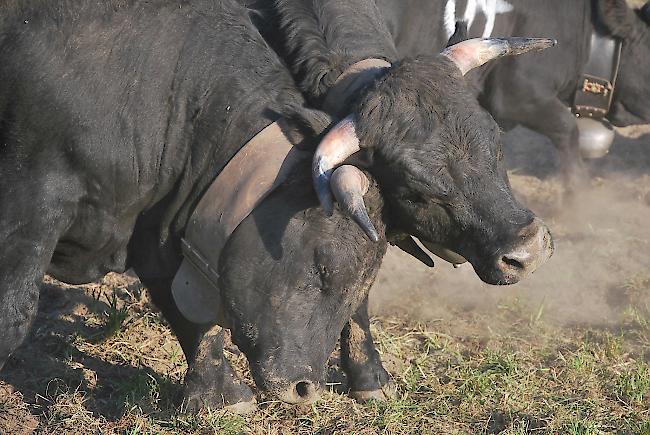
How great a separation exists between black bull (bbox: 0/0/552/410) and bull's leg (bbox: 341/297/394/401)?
3.48ft

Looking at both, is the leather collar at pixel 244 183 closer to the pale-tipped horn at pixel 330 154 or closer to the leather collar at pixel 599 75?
the pale-tipped horn at pixel 330 154

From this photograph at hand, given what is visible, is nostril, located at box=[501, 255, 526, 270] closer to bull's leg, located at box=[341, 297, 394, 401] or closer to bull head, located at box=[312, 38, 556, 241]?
bull head, located at box=[312, 38, 556, 241]

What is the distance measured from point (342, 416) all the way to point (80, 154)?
173cm

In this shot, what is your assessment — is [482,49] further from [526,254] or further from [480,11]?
[480,11]

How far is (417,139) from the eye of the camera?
3.30 m

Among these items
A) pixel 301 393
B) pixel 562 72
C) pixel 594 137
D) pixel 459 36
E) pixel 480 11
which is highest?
pixel 459 36

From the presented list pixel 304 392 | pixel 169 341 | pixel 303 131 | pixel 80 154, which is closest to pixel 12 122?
pixel 80 154

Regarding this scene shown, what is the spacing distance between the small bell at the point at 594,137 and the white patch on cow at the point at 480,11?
162 cm

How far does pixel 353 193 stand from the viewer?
3184 mm

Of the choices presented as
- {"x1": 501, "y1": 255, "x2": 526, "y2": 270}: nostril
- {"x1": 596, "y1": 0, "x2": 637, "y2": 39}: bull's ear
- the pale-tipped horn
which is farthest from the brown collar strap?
{"x1": 596, "y1": 0, "x2": 637, "y2": 39}: bull's ear

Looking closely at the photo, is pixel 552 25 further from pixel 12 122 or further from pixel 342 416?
pixel 12 122

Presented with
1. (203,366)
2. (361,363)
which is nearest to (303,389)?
(203,366)

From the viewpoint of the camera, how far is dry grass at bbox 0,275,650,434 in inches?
177

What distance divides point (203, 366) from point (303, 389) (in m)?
1.04
